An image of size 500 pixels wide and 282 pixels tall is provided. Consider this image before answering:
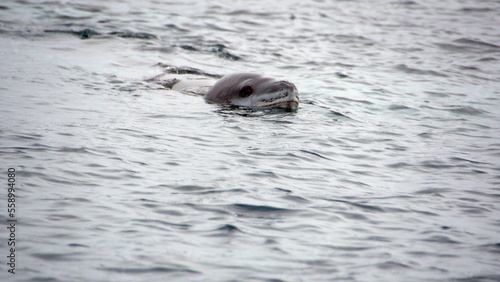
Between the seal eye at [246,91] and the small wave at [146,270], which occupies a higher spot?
the seal eye at [246,91]

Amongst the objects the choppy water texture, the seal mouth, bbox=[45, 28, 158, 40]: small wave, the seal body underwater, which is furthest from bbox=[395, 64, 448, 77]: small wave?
bbox=[45, 28, 158, 40]: small wave

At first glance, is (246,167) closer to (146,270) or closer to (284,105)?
(146,270)

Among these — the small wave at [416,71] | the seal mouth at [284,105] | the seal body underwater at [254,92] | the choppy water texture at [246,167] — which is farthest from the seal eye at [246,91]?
the small wave at [416,71]

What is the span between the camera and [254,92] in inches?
409

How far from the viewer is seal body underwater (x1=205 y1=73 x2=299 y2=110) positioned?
10.2 meters

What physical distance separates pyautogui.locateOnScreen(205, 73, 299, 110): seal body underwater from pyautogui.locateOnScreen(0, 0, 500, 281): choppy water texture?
0.98 feet

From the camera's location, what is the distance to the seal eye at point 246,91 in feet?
34.2

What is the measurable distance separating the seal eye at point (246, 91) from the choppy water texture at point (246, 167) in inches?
21.2

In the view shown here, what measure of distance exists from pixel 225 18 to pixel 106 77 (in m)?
10.2

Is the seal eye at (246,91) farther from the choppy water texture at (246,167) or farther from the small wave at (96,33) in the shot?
the small wave at (96,33)

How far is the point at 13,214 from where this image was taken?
551cm

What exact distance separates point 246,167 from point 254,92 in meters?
3.32

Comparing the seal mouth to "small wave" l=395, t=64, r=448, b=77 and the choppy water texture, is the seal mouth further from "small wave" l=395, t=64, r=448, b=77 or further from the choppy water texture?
"small wave" l=395, t=64, r=448, b=77

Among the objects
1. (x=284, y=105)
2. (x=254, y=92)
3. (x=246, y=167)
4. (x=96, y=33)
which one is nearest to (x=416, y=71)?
(x=284, y=105)
